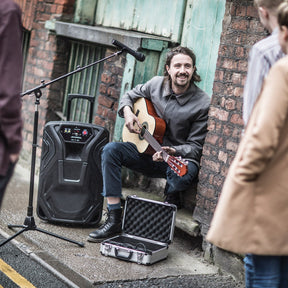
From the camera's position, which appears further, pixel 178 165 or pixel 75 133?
pixel 75 133

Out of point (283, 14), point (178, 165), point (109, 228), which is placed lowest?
point (109, 228)

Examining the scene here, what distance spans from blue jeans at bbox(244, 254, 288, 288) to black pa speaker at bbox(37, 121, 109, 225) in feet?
9.08

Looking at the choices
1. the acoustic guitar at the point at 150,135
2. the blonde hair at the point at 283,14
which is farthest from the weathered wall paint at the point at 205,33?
the blonde hair at the point at 283,14

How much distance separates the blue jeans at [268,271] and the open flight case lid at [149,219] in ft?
6.71

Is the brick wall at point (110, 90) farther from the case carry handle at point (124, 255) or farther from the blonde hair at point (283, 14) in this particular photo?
the blonde hair at point (283, 14)

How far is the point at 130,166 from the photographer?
5590mm

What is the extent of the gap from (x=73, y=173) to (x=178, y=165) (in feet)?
3.40

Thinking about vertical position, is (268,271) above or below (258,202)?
below

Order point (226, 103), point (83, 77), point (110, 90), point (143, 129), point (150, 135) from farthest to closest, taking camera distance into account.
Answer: point (83, 77), point (110, 90), point (143, 129), point (150, 135), point (226, 103)

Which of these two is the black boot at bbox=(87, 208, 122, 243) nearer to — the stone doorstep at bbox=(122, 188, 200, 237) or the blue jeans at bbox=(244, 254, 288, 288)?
the stone doorstep at bbox=(122, 188, 200, 237)

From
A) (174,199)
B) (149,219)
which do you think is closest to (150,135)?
(174,199)

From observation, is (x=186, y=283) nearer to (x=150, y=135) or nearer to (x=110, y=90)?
(x=150, y=135)

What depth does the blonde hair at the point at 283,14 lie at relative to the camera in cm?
279

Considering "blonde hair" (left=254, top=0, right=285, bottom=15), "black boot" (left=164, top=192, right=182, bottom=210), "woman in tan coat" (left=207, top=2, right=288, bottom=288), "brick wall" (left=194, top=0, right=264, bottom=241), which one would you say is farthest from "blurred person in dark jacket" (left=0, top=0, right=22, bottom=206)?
"black boot" (left=164, top=192, right=182, bottom=210)
